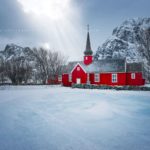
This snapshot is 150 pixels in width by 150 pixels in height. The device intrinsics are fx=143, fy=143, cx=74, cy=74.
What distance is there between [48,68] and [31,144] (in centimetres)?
4328

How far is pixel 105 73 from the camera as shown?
33000 millimetres

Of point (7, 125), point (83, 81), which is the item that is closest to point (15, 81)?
point (83, 81)

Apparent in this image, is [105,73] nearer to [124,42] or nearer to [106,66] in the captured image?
[106,66]

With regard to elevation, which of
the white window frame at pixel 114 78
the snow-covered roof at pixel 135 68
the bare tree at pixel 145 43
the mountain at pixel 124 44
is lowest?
the white window frame at pixel 114 78

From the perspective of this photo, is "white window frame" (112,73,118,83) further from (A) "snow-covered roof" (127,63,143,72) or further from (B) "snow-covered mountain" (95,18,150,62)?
(B) "snow-covered mountain" (95,18,150,62)

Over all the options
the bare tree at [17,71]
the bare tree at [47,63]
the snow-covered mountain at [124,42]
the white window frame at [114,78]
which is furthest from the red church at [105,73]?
the snow-covered mountain at [124,42]

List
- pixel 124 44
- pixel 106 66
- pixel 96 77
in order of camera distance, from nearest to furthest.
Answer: pixel 106 66, pixel 96 77, pixel 124 44

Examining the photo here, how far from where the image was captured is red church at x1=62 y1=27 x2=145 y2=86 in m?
31.6

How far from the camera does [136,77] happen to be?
3155cm

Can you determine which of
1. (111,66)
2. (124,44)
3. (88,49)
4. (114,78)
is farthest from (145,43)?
(124,44)

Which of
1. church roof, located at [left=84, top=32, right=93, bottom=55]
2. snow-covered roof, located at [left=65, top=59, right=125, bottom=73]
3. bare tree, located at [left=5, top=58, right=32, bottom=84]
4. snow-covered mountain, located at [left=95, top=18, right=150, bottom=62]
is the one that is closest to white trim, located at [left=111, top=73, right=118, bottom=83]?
snow-covered roof, located at [left=65, top=59, right=125, bottom=73]

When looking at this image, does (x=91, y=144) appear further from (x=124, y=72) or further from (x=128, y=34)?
(x=128, y=34)

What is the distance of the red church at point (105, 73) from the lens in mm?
31562

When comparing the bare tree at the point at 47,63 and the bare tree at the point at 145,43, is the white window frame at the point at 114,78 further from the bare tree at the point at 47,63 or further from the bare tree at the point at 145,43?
the bare tree at the point at 47,63
